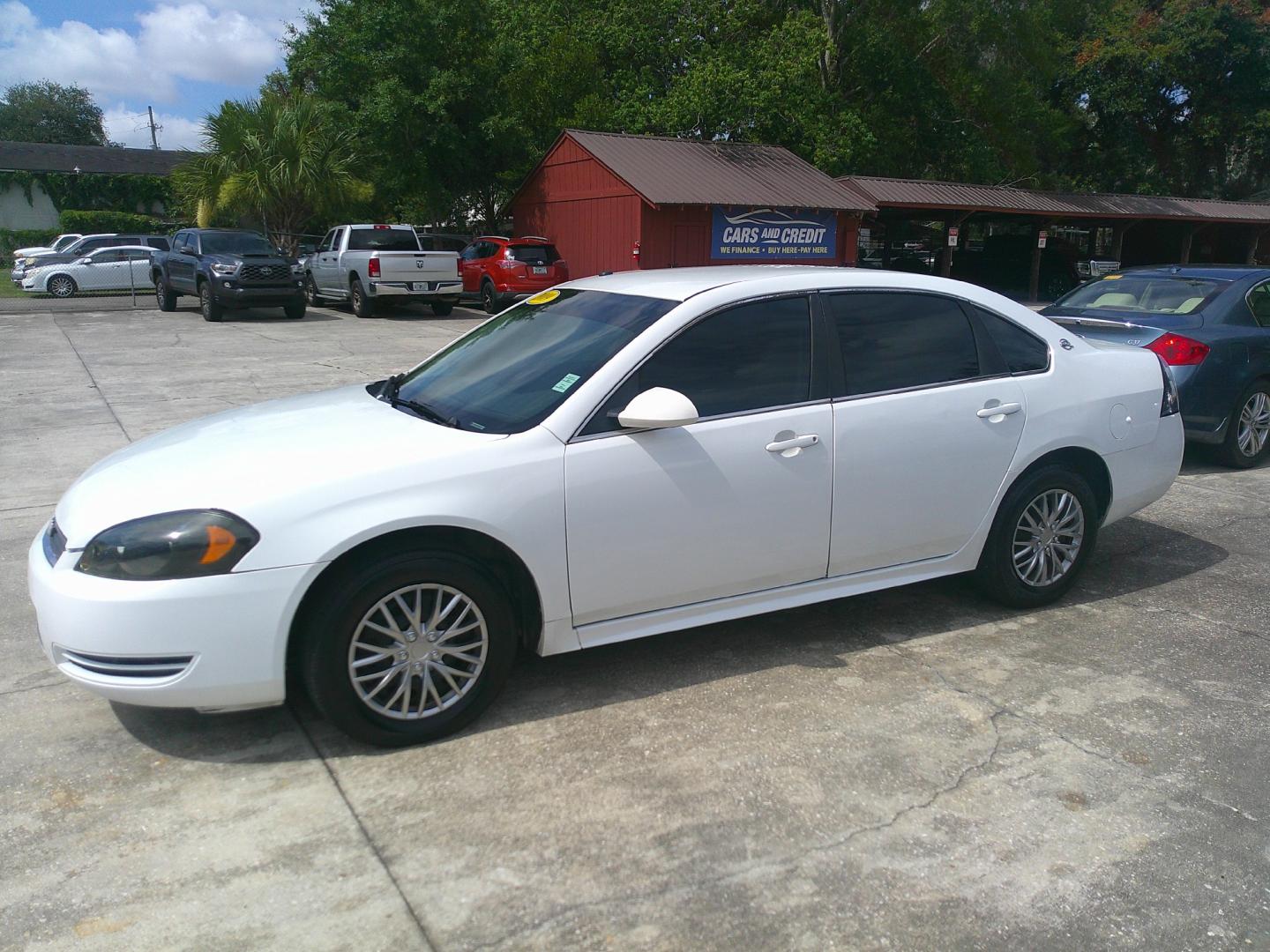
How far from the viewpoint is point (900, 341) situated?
14.6 feet

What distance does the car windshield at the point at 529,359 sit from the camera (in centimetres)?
388

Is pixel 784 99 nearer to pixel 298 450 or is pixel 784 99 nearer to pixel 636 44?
pixel 636 44

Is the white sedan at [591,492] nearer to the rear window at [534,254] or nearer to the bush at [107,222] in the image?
the rear window at [534,254]

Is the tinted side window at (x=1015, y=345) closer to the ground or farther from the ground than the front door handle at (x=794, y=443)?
farther from the ground

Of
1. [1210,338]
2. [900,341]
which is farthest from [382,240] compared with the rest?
[900,341]

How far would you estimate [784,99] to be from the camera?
26.5 m

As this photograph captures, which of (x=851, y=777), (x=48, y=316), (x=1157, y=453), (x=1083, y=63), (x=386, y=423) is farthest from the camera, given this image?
(x=1083, y=63)

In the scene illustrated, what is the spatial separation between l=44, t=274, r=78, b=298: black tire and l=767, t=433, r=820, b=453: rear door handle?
26.4 metres

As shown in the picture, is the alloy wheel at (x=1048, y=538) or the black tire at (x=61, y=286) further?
the black tire at (x=61, y=286)

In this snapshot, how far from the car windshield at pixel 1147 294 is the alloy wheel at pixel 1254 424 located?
87 centimetres

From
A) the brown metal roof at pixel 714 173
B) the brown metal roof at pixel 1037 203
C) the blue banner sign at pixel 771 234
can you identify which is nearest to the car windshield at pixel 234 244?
the brown metal roof at pixel 714 173

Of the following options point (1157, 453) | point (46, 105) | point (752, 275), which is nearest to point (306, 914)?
point (752, 275)

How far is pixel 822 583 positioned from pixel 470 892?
206 centimetres

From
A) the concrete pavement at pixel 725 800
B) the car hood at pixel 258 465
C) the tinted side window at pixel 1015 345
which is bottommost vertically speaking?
the concrete pavement at pixel 725 800
